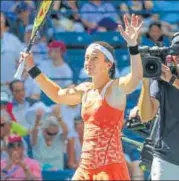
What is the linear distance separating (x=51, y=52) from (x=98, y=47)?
460 cm

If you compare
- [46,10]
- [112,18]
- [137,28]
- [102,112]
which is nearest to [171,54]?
[137,28]

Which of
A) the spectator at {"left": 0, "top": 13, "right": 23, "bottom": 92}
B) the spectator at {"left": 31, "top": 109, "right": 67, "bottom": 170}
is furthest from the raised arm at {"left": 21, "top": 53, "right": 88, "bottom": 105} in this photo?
the spectator at {"left": 0, "top": 13, "right": 23, "bottom": 92}

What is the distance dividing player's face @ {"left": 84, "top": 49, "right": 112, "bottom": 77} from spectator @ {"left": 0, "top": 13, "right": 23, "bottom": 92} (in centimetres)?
447

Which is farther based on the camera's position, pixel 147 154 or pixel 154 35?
pixel 154 35

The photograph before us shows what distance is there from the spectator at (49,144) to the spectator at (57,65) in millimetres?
1321

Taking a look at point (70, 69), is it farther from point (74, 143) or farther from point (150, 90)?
point (150, 90)

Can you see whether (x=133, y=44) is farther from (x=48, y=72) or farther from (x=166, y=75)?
(x=48, y=72)

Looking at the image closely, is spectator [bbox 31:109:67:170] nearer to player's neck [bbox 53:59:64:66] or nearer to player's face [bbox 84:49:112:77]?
player's neck [bbox 53:59:64:66]

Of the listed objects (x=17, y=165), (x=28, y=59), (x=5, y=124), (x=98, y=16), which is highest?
(x=98, y=16)

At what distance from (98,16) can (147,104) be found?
23.1 feet

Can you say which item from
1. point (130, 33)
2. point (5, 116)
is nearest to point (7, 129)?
point (5, 116)

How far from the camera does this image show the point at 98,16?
13266mm

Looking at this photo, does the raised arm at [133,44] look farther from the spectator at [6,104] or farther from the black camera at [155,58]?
the spectator at [6,104]

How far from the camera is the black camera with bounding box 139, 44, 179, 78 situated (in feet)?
20.1
